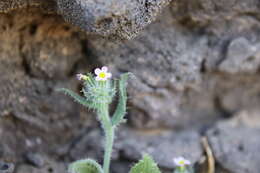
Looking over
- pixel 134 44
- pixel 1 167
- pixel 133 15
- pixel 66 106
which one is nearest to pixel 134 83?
pixel 134 44

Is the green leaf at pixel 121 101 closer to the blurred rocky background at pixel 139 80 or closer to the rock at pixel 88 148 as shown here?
the blurred rocky background at pixel 139 80

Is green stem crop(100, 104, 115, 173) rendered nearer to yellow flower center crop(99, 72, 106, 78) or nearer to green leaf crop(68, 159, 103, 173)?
green leaf crop(68, 159, 103, 173)

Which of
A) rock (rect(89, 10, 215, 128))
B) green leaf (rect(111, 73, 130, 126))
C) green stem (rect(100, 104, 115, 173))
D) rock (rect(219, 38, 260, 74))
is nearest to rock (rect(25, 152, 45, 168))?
green stem (rect(100, 104, 115, 173))

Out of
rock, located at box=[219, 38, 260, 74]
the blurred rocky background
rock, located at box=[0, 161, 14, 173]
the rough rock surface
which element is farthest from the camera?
rock, located at box=[219, 38, 260, 74]

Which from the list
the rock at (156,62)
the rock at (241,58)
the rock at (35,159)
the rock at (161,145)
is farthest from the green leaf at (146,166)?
the rock at (241,58)

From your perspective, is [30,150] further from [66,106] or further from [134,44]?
[134,44]

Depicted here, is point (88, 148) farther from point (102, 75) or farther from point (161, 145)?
point (102, 75)
